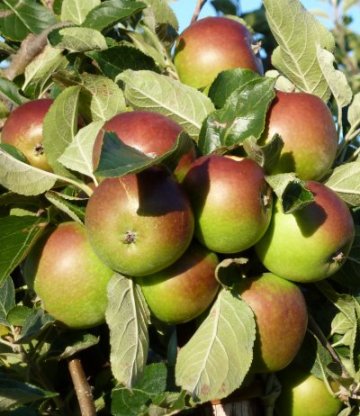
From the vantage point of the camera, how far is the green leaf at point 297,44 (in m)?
0.90

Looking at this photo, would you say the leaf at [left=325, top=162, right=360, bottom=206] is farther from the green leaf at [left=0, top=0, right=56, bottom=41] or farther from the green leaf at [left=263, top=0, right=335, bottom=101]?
the green leaf at [left=0, top=0, right=56, bottom=41]

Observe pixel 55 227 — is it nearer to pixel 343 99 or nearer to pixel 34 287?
pixel 34 287

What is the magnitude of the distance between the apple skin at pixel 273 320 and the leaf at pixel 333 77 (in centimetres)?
29

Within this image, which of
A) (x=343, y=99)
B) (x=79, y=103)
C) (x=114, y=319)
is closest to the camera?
(x=114, y=319)

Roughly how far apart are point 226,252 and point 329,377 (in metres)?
0.26

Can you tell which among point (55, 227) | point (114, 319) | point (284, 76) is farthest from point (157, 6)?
point (114, 319)

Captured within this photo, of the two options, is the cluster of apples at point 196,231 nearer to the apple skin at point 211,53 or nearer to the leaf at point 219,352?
the leaf at point 219,352

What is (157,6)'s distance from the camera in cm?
103

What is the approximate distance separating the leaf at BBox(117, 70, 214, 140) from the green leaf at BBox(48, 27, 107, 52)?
99 millimetres

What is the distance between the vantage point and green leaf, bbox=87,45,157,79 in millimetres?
881

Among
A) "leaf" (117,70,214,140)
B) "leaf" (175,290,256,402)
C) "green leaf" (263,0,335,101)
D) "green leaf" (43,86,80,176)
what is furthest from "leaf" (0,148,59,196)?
"green leaf" (263,0,335,101)

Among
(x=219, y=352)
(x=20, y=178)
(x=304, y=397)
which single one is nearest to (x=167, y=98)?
(x=20, y=178)

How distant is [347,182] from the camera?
85cm

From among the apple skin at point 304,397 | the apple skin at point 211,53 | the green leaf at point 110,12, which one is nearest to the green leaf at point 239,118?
the apple skin at point 211,53
